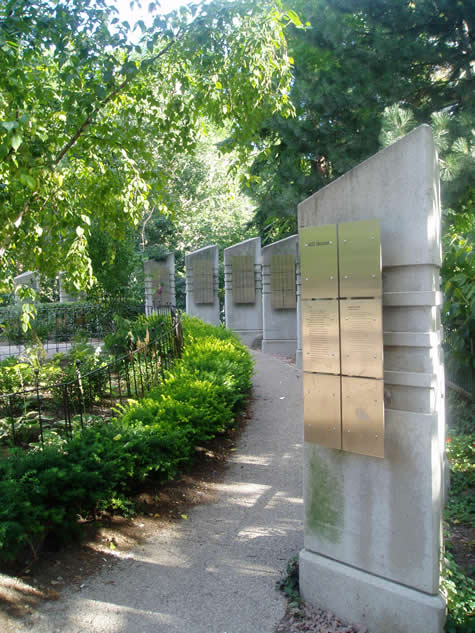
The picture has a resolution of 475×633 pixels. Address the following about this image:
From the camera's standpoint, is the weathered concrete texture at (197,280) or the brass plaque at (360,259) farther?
the weathered concrete texture at (197,280)

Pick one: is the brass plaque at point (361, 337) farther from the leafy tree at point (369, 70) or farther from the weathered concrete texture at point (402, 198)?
the leafy tree at point (369, 70)

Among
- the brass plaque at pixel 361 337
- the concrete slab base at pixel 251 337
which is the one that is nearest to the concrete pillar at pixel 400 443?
the brass plaque at pixel 361 337

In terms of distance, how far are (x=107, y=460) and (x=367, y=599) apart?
2.13 m

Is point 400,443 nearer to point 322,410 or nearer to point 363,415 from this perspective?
point 363,415

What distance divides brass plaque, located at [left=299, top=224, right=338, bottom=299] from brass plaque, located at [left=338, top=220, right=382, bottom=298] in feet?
0.16

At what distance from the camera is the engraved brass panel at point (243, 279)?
1368cm

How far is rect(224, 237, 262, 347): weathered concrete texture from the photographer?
45.0 feet

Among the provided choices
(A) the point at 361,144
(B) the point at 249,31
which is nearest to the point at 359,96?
(A) the point at 361,144

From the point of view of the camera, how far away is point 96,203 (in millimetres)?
5305

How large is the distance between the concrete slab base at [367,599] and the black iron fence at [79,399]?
2.75m

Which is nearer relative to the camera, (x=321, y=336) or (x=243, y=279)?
(x=321, y=336)

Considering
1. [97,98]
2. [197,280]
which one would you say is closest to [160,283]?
[197,280]

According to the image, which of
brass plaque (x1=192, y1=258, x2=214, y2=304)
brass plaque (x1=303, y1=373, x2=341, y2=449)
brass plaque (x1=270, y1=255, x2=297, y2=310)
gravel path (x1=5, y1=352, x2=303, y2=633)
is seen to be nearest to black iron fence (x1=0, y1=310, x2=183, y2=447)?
gravel path (x1=5, y1=352, x2=303, y2=633)

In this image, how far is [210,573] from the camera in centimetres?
355
